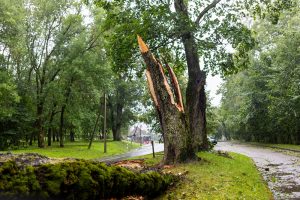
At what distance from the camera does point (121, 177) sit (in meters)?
6.23

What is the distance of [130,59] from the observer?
19156mm

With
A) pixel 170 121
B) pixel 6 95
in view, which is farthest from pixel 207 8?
pixel 6 95

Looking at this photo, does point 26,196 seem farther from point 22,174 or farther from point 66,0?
point 66,0

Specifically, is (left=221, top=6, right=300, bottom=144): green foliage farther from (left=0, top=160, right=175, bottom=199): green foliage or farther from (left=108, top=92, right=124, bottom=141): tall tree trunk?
(left=0, top=160, right=175, bottom=199): green foliage

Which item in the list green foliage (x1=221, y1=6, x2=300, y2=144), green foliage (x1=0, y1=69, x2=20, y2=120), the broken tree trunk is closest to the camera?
the broken tree trunk

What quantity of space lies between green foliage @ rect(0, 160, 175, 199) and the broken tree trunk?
18.9 feet

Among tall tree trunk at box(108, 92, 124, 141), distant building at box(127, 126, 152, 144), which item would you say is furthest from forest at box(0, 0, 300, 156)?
distant building at box(127, 126, 152, 144)

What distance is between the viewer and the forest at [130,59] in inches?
696

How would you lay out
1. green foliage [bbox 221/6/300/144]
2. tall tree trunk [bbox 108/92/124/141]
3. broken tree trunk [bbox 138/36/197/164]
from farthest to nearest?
tall tree trunk [bbox 108/92/124/141] → green foliage [bbox 221/6/300/144] → broken tree trunk [bbox 138/36/197/164]

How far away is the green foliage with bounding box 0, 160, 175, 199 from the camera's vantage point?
14.3 feet

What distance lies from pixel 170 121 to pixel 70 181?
26.2 ft

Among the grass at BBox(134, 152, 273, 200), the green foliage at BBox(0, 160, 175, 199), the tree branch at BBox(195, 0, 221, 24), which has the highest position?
the tree branch at BBox(195, 0, 221, 24)

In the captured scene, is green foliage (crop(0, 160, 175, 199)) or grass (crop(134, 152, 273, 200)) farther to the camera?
grass (crop(134, 152, 273, 200))

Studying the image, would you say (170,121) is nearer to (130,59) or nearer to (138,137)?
(130,59)
